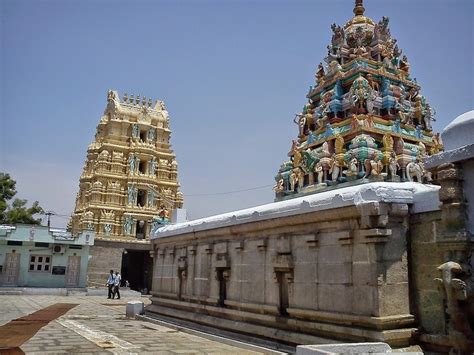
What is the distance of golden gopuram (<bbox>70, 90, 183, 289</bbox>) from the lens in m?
40.5

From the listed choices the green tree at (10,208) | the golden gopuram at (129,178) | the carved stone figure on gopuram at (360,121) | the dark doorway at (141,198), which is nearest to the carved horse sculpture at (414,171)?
the carved stone figure on gopuram at (360,121)

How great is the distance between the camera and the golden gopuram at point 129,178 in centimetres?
4053

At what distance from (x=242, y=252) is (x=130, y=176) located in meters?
34.6

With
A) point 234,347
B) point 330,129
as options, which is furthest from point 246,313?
point 330,129

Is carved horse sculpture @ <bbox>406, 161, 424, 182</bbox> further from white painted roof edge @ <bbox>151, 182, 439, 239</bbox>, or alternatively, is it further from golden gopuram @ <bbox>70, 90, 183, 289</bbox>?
golden gopuram @ <bbox>70, 90, 183, 289</bbox>

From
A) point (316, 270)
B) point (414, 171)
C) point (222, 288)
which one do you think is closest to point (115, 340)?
point (222, 288)

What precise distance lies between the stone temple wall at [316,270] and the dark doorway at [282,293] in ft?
0.06

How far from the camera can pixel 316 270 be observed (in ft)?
25.6

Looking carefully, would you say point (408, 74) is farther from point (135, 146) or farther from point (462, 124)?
point (135, 146)

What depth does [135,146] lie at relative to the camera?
44.0m

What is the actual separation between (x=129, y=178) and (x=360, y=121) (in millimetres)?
26006

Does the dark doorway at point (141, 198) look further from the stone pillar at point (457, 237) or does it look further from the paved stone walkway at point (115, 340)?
the stone pillar at point (457, 237)

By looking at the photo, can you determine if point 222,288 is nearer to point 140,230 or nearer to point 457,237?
point 457,237

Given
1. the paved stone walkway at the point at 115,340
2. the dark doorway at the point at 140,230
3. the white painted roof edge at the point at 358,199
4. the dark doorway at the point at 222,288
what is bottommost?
the paved stone walkway at the point at 115,340
